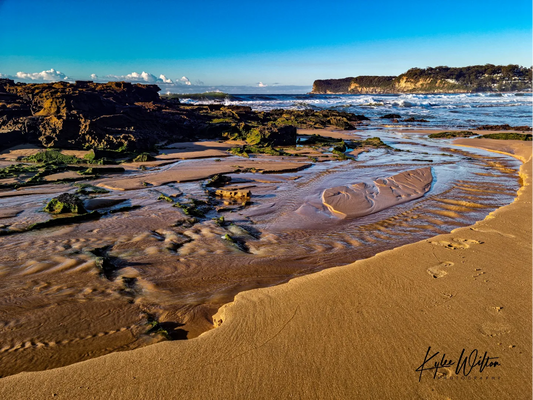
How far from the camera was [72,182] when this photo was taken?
275 inches

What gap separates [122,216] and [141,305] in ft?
8.40

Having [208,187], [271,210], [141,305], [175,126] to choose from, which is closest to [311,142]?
[175,126]

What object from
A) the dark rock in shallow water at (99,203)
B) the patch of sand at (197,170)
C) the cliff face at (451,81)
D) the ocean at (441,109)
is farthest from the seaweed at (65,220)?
the cliff face at (451,81)

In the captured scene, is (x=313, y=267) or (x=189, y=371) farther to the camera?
(x=313, y=267)

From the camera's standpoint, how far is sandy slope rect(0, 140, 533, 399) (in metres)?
1.65

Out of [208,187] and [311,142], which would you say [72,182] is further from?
[311,142]

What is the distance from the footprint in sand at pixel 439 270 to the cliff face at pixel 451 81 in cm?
12023

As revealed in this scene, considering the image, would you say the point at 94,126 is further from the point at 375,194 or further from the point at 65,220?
the point at 375,194

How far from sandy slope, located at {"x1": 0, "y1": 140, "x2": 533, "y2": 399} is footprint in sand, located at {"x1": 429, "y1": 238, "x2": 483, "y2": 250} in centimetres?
46

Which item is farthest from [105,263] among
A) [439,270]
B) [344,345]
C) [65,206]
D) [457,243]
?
[457,243]

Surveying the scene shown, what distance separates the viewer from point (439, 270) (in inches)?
115

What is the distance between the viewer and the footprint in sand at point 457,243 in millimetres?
3406

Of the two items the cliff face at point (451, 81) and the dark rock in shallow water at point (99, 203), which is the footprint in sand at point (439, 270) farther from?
the cliff face at point (451, 81)

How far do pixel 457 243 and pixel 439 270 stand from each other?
2.69ft
